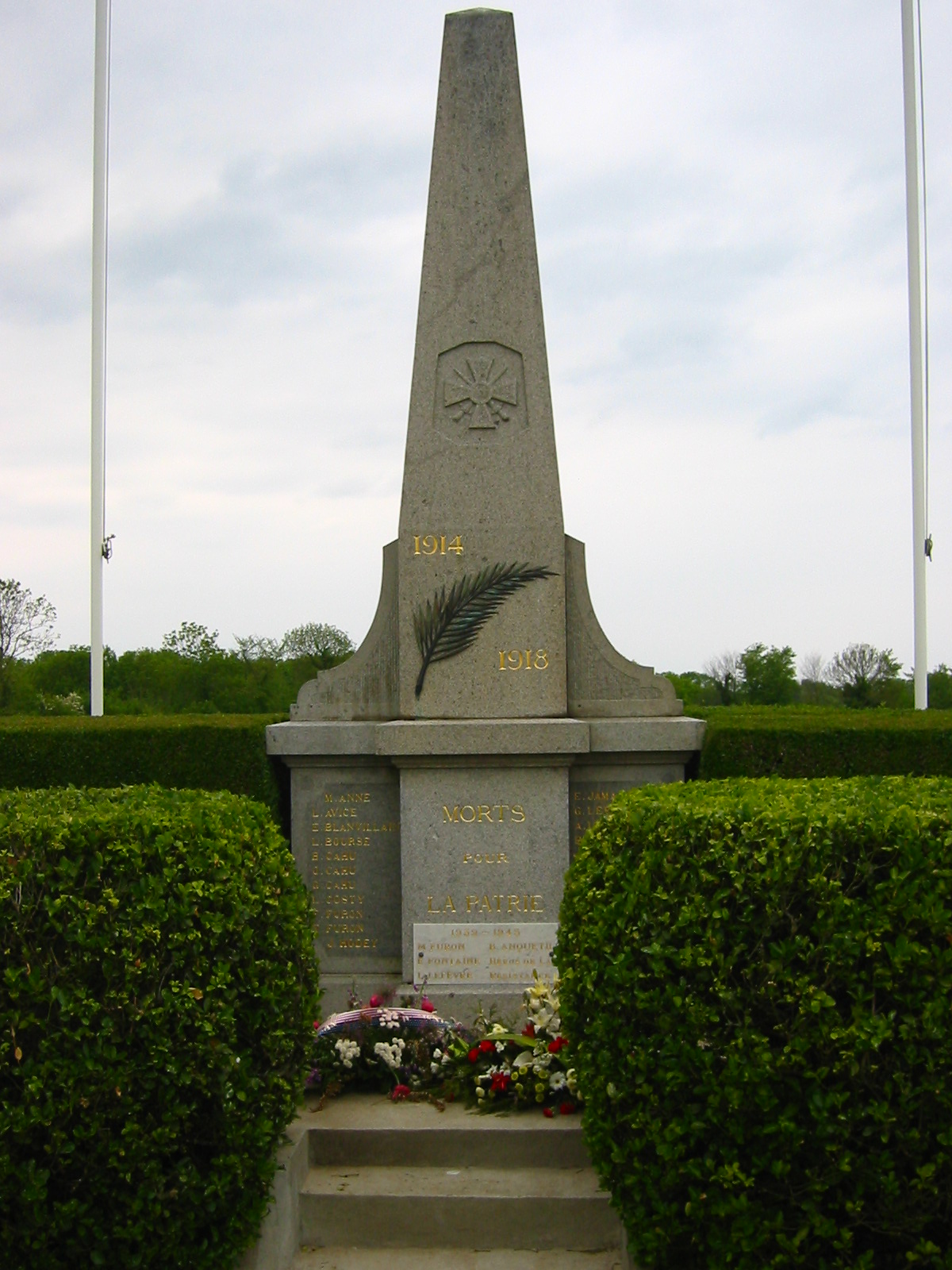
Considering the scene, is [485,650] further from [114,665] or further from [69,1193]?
[114,665]

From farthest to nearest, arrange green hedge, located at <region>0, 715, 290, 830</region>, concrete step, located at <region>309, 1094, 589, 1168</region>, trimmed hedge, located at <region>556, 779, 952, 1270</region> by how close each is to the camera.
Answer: green hedge, located at <region>0, 715, 290, 830</region>, concrete step, located at <region>309, 1094, 589, 1168</region>, trimmed hedge, located at <region>556, 779, 952, 1270</region>

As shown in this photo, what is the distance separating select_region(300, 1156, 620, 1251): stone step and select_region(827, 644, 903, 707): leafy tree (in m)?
17.5

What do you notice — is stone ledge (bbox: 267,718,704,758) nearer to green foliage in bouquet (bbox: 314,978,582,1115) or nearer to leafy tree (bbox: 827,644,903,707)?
green foliage in bouquet (bbox: 314,978,582,1115)

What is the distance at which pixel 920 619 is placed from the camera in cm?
1148

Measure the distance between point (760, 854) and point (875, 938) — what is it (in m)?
0.40

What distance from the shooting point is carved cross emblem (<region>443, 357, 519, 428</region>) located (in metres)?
6.27

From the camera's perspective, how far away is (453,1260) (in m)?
4.20

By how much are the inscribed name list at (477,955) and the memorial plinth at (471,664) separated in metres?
0.03

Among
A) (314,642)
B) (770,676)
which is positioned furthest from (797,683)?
(314,642)

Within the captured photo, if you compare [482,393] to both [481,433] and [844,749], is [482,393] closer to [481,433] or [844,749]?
[481,433]

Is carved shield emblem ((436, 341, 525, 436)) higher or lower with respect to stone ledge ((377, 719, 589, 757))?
higher

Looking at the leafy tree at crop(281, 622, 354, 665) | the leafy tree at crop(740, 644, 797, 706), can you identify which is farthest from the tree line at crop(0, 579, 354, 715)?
the leafy tree at crop(740, 644, 797, 706)

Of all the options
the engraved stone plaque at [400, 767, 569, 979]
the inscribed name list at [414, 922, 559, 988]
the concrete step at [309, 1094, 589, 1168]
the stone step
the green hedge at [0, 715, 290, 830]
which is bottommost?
the stone step

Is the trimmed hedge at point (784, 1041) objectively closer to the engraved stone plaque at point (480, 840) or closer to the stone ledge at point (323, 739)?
the engraved stone plaque at point (480, 840)
